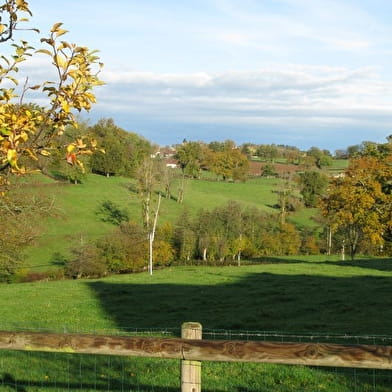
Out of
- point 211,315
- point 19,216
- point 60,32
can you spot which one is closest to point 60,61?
point 60,32

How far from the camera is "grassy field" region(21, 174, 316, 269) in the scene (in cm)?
7019

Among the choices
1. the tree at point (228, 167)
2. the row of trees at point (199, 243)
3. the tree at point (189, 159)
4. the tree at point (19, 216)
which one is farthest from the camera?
the tree at point (228, 167)

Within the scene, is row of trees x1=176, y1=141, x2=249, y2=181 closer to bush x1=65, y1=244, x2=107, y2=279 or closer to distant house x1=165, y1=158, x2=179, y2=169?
distant house x1=165, y1=158, x2=179, y2=169

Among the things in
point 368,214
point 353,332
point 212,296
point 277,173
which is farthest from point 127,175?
point 353,332

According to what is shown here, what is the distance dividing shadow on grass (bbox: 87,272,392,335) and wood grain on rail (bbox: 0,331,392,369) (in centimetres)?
1143

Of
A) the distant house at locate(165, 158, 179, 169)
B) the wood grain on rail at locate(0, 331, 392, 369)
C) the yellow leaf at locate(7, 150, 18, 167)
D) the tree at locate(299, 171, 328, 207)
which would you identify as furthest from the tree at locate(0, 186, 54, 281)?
the distant house at locate(165, 158, 179, 169)

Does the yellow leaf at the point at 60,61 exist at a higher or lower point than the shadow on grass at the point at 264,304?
higher

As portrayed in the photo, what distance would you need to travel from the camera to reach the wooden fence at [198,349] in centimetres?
581

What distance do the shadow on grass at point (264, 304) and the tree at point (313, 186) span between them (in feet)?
241

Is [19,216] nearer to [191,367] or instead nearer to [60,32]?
[191,367]

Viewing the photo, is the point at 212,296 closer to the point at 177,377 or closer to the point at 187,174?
the point at 177,377

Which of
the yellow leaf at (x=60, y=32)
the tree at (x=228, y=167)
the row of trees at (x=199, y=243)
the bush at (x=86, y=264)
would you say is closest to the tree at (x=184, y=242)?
→ the row of trees at (x=199, y=243)

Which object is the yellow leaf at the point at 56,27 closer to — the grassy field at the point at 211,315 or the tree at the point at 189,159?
the grassy field at the point at 211,315

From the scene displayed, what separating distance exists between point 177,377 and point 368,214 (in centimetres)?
3885
